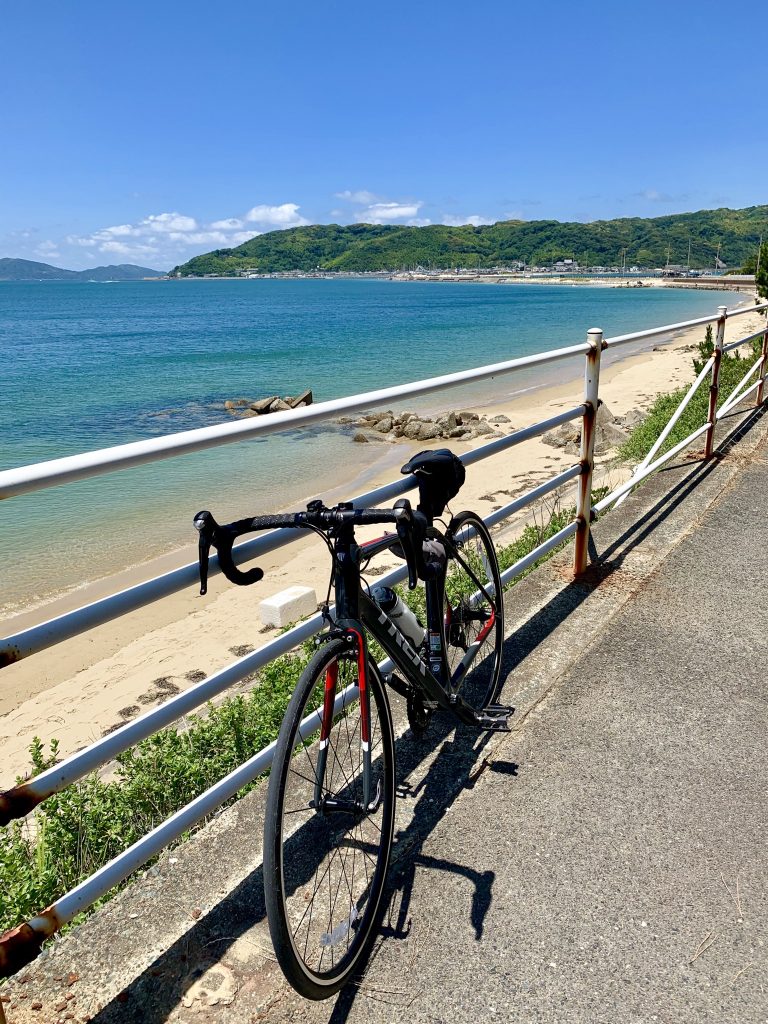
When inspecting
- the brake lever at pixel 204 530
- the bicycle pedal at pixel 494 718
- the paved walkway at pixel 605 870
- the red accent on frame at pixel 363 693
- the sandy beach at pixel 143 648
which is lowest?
the sandy beach at pixel 143 648

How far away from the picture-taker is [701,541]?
5.53m

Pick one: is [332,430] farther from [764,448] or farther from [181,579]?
[181,579]

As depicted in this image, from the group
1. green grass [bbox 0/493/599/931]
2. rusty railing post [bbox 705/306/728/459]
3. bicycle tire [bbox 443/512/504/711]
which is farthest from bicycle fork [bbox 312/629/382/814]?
rusty railing post [bbox 705/306/728/459]

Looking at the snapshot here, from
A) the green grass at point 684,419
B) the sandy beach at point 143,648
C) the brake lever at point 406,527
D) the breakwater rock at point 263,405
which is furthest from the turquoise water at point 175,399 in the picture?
the brake lever at point 406,527

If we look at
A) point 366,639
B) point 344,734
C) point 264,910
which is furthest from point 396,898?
point 366,639

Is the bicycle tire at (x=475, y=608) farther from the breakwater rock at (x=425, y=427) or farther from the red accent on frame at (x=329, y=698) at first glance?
the breakwater rock at (x=425, y=427)

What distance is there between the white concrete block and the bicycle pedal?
14.9 ft

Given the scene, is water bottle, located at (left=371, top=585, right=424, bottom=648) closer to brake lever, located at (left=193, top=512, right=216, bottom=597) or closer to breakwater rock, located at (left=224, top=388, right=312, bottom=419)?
brake lever, located at (left=193, top=512, right=216, bottom=597)

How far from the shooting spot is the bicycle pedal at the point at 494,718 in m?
3.13

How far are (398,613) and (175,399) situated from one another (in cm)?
3065

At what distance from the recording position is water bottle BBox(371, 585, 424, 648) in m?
2.54

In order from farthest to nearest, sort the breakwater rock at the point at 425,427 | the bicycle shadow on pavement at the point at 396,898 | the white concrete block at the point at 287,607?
1. the breakwater rock at the point at 425,427
2. the white concrete block at the point at 287,607
3. the bicycle shadow on pavement at the point at 396,898

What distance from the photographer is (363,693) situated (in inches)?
86.0

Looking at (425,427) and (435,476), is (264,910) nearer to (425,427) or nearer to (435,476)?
(435,476)
